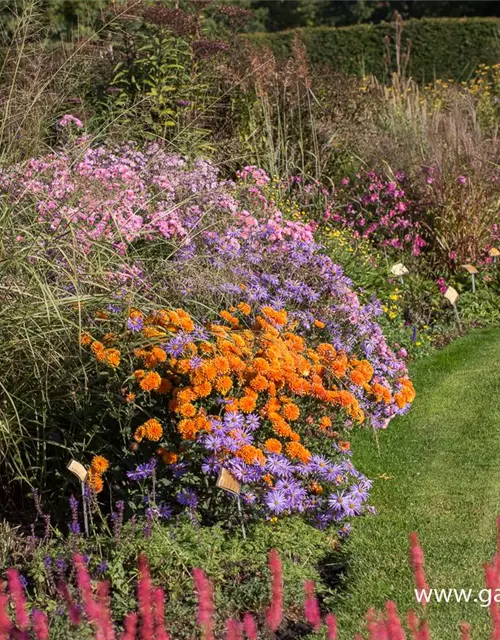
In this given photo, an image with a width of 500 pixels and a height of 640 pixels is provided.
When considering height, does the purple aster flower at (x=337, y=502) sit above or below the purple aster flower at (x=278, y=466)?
below

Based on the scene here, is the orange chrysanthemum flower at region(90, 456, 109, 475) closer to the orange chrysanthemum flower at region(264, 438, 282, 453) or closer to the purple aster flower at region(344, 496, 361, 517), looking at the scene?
the orange chrysanthemum flower at region(264, 438, 282, 453)

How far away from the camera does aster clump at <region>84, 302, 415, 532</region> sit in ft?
10.9

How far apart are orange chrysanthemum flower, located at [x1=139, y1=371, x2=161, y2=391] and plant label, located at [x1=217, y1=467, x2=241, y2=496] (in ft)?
1.41

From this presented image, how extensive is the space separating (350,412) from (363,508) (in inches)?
19.4

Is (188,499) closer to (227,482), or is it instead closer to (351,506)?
(227,482)

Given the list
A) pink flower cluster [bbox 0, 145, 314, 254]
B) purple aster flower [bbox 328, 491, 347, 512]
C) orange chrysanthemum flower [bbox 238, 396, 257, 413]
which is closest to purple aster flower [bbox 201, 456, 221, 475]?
orange chrysanthemum flower [bbox 238, 396, 257, 413]

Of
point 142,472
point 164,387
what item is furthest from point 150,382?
point 142,472

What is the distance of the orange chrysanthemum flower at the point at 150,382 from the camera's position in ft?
11.0

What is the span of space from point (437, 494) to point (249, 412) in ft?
3.87

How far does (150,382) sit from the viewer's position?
11.0 ft

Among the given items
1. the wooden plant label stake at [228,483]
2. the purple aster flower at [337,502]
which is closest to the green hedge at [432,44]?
the purple aster flower at [337,502]

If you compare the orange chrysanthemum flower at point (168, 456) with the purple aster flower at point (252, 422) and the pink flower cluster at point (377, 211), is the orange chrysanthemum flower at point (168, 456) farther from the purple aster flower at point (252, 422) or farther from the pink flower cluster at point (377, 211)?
the pink flower cluster at point (377, 211)

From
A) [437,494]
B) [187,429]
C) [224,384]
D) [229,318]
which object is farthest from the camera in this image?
[437,494]

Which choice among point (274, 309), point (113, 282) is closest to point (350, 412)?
point (274, 309)
